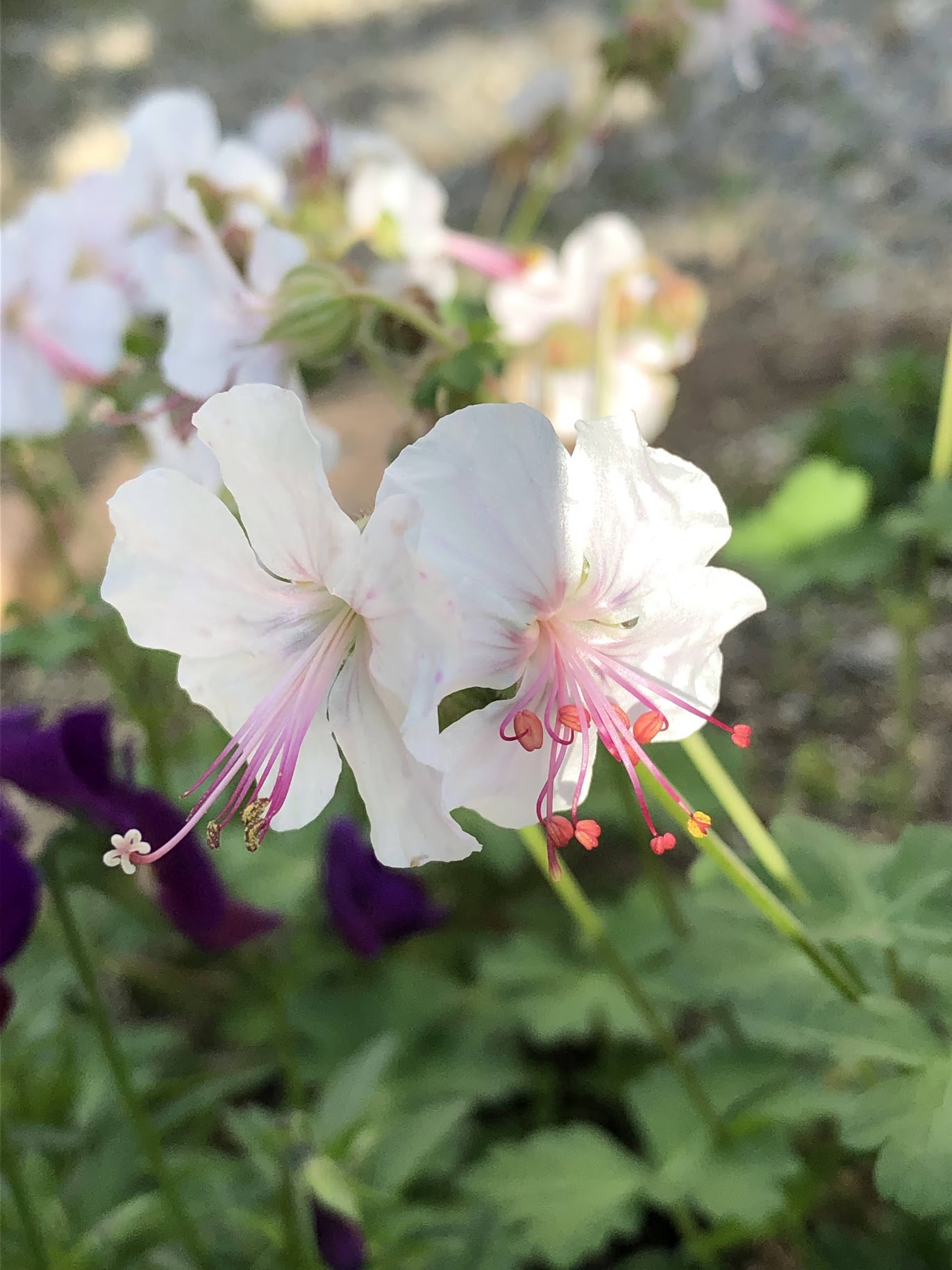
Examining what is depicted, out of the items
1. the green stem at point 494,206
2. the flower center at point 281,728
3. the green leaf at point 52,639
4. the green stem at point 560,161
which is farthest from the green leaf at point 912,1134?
the green stem at point 494,206

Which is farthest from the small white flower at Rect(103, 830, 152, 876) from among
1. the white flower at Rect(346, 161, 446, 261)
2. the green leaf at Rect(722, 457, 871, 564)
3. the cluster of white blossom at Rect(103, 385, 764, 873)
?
the green leaf at Rect(722, 457, 871, 564)

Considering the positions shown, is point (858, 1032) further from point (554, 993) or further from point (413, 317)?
point (554, 993)

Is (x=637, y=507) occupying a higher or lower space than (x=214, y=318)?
lower

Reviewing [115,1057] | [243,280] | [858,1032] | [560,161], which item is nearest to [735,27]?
[560,161]

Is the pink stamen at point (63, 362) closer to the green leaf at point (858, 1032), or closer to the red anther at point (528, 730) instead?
the red anther at point (528, 730)

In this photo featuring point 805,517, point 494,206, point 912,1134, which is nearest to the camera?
point 912,1134

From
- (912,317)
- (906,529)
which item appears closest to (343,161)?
(906,529)
